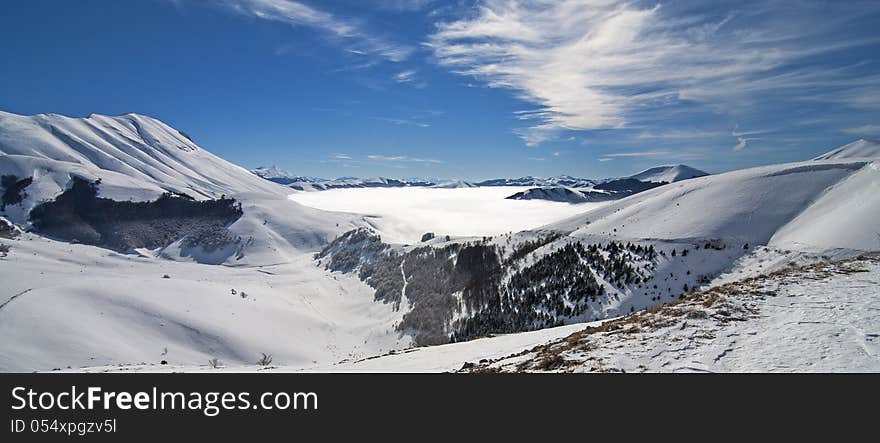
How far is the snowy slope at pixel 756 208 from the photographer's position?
37.1 metres

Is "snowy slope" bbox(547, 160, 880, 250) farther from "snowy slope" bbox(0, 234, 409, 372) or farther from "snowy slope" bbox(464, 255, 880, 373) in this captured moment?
"snowy slope" bbox(0, 234, 409, 372)

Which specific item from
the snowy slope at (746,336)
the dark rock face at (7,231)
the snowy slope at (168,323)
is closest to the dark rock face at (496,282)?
the snowy slope at (168,323)

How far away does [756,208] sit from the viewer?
151 feet

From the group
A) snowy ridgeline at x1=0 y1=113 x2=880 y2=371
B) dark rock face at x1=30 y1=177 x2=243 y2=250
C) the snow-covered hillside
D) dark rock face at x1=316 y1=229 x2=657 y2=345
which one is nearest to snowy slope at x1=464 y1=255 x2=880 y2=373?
snowy ridgeline at x1=0 y1=113 x2=880 y2=371

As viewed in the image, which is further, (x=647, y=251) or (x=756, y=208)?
(x=756, y=208)

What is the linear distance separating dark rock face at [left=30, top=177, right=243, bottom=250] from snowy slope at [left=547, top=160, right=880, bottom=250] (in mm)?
124104

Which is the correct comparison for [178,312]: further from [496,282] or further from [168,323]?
[496,282]

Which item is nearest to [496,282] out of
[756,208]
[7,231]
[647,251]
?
[647,251]

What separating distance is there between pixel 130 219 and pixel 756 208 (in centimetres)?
18403
